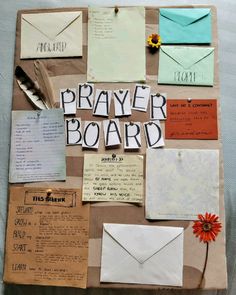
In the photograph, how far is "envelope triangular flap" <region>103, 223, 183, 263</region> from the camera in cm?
97

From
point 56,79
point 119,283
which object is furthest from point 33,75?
point 119,283

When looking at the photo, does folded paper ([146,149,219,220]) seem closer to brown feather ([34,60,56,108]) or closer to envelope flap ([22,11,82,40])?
brown feather ([34,60,56,108])

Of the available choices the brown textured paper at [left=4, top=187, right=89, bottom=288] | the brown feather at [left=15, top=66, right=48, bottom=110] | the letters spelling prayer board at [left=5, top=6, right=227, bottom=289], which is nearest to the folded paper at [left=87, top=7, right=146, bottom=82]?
the letters spelling prayer board at [left=5, top=6, right=227, bottom=289]

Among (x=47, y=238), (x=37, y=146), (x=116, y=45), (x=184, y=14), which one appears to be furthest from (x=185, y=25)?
(x=47, y=238)

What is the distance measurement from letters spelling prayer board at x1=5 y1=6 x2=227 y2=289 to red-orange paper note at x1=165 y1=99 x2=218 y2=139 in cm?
1

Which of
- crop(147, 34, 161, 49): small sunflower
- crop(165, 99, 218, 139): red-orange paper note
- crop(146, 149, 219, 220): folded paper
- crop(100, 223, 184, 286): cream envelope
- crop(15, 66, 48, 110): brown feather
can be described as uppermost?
crop(147, 34, 161, 49): small sunflower

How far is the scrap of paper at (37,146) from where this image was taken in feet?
3.36

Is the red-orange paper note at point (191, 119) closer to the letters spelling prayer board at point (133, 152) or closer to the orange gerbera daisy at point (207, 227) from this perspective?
the letters spelling prayer board at point (133, 152)

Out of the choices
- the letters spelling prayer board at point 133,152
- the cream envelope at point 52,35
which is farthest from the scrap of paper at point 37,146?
the cream envelope at point 52,35

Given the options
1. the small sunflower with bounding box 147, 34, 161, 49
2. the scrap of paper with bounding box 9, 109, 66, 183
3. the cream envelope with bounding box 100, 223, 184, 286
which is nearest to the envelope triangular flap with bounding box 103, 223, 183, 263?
the cream envelope with bounding box 100, 223, 184, 286

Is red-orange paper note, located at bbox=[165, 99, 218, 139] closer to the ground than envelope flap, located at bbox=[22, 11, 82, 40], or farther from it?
closer to the ground

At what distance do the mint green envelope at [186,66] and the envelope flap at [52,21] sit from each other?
0.24 meters

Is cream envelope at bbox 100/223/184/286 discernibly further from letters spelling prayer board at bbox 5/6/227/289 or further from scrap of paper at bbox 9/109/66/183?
scrap of paper at bbox 9/109/66/183

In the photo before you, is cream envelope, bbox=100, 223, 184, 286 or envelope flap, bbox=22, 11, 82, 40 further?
envelope flap, bbox=22, 11, 82, 40
